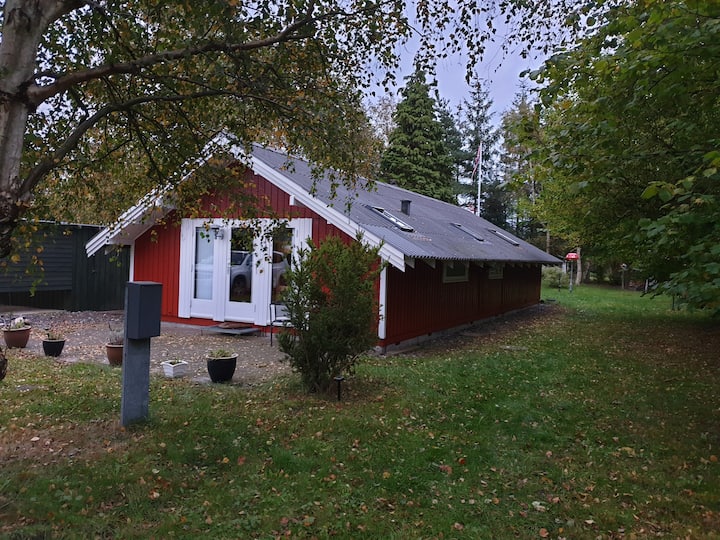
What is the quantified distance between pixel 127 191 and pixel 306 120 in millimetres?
2585

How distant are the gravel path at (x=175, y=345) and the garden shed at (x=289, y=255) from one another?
86cm

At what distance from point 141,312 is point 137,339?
0.27 metres

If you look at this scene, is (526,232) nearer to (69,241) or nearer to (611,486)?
(69,241)

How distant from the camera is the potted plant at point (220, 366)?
7.03 m

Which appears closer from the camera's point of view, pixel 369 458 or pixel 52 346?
pixel 369 458

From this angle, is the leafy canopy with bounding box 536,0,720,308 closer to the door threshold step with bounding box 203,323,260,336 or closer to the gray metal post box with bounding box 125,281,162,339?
the gray metal post box with bounding box 125,281,162,339

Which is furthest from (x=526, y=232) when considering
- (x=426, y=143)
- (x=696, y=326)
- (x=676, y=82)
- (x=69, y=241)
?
(x=676, y=82)

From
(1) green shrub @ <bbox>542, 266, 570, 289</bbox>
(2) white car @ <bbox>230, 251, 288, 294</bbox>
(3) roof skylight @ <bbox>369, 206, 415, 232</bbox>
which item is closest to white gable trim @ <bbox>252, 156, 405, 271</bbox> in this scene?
(2) white car @ <bbox>230, 251, 288, 294</bbox>

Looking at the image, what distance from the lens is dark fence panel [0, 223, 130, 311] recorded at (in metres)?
14.0

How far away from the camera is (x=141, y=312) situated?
16.3 ft

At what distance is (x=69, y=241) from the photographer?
1451cm

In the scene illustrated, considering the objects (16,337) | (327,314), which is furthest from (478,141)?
(327,314)

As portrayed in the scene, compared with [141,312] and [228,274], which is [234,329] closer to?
[228,274]

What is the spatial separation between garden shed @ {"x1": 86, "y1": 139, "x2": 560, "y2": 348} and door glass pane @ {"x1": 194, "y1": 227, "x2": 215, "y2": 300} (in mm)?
24
